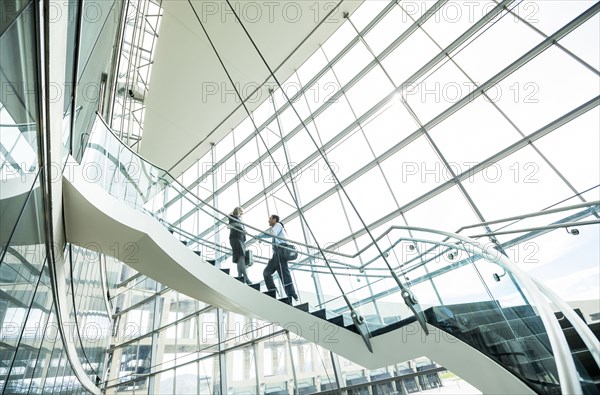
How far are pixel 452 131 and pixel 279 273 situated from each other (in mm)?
4512

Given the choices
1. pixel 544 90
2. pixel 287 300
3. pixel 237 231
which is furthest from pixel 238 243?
pixel 544 90

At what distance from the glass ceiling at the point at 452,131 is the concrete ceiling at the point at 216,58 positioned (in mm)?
798

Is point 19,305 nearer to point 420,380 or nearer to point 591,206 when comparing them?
point 591,206

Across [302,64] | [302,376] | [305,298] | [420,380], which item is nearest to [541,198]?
[420,380]

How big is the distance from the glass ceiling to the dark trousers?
328mm

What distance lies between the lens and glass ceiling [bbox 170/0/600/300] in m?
5.07

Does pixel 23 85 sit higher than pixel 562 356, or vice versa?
pixel 23 85

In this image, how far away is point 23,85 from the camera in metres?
1.47

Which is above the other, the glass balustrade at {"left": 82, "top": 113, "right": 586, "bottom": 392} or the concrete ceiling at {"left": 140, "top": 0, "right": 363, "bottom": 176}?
the concrete ceiling at {"left": 140, "top": 0, "right": 363, "bottom": 176}

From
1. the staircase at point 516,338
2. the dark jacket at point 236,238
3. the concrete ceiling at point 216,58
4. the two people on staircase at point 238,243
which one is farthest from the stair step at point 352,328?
the concrete ceiling at point 216,58

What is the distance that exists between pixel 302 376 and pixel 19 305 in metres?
6.39

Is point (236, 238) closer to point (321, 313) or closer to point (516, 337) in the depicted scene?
point (321, 313)

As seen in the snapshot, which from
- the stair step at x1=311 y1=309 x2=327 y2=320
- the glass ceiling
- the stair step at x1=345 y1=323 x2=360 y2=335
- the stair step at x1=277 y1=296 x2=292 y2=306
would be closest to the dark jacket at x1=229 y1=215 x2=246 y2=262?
the glass ceiling

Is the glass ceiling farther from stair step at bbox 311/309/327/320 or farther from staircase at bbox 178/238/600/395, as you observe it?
staircase at bbox 178/238/600/395
